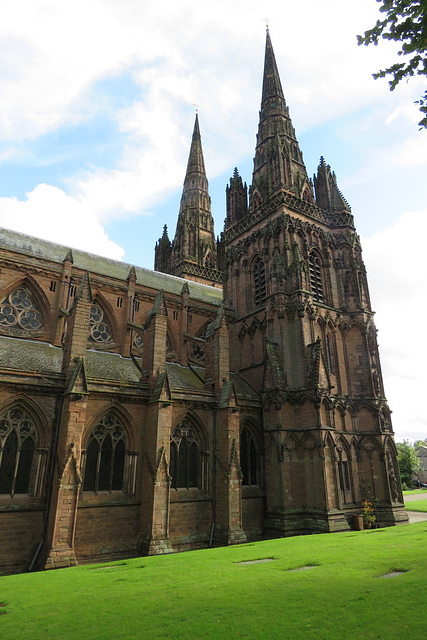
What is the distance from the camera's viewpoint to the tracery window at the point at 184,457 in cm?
2061

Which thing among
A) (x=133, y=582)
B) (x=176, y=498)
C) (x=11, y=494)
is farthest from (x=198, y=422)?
(x=133, y=582)

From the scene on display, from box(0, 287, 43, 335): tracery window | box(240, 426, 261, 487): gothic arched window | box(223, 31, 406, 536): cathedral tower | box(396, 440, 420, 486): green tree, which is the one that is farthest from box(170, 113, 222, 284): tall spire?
box(396, 440, 420, 486): green tree

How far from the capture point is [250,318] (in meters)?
29.8

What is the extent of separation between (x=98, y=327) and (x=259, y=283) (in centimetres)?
1216

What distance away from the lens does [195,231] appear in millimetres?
47406

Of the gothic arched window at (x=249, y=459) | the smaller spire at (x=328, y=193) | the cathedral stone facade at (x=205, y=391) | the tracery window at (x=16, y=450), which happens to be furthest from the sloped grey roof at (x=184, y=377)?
the smaller spire at (x=328, y=193)

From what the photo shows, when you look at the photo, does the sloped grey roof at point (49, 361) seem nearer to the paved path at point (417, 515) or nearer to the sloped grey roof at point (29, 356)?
the sloped grey roof at point (29, 356)

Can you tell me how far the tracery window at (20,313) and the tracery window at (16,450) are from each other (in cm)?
698

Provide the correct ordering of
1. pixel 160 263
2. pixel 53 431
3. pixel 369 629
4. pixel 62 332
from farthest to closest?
pixel 160 263 → pixel 62 332 → pixel 53 431 → pixel 369 629

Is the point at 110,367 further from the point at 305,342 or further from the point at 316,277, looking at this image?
the point at 316,277

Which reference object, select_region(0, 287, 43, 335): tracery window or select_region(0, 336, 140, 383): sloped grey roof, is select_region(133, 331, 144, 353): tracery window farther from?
select_region(0, 287, 43, 335): tracery window

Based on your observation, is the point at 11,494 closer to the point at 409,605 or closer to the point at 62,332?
the point at 62,332

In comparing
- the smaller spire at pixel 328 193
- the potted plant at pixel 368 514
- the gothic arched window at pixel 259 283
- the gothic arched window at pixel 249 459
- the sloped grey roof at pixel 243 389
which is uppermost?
the smaller spire at pixel 328 193

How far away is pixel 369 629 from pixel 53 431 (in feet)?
48.5
